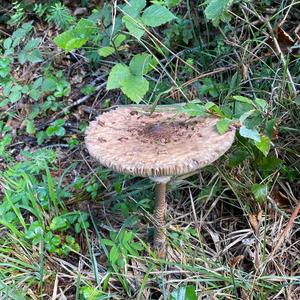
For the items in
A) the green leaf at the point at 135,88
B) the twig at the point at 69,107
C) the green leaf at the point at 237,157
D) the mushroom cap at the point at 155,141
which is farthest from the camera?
the twig at the point at 69,107

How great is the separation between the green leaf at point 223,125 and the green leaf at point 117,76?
0.46m

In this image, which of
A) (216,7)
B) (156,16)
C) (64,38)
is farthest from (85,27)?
(216,7)

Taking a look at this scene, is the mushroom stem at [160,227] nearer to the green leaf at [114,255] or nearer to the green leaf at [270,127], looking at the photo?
the green leaf at [114,255]

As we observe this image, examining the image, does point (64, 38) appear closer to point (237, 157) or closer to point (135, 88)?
point (135, 88)

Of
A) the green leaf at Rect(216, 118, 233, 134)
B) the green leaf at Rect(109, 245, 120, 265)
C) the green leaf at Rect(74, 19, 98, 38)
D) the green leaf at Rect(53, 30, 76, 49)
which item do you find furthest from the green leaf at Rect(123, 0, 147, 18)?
the green leaf at Rect(109, 245, 120, 265)

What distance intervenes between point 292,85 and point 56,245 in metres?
1.40

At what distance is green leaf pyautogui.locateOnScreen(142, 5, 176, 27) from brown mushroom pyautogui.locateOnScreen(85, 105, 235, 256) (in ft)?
1.35

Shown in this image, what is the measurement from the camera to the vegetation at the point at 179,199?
210 cm

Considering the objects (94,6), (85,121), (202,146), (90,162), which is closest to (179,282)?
(202,146)

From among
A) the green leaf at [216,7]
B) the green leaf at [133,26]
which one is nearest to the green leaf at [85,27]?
the green leaf at [133,26]

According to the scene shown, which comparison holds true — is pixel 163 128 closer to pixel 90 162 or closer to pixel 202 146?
pixel 202 146

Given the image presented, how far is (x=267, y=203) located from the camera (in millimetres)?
2363

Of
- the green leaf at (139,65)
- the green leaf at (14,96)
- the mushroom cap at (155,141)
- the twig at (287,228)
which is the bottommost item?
the twig at (287,228)

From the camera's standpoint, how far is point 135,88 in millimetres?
2057
